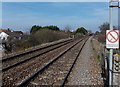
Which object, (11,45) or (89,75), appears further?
(11,45)

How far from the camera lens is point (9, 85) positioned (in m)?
6.52

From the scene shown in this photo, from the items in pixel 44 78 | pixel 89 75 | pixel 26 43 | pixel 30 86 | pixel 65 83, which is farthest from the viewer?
pixel 26 43

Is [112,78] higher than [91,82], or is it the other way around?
[112,78]

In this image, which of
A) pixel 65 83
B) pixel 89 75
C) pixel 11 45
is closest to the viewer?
pixel 65 83

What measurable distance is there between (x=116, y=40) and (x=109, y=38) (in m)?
0.23

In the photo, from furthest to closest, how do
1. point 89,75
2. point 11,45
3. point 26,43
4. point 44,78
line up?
point 26,43 < point 11,45 < point 89,75 < point 44,78

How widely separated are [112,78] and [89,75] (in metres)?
2.38

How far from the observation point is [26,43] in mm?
27719

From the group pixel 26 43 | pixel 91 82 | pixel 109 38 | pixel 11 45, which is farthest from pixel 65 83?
pixel 26 43

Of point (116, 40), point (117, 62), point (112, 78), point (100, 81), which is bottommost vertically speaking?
point (100, 81)

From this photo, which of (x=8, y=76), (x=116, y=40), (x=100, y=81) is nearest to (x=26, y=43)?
(x=8, y=76)

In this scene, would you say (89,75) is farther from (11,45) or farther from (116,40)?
(11,45)

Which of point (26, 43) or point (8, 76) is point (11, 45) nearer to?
point (26, 43)

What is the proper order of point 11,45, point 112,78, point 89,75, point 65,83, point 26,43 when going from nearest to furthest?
1. point 112,78
2. point 65,83
3. point 89,75
4. point 11,45
5. point 26,43
